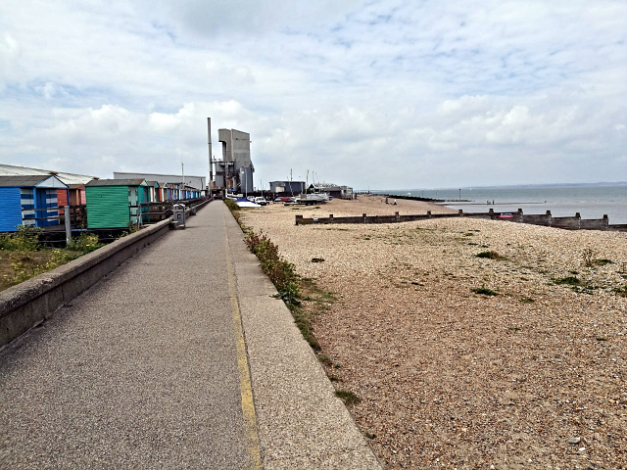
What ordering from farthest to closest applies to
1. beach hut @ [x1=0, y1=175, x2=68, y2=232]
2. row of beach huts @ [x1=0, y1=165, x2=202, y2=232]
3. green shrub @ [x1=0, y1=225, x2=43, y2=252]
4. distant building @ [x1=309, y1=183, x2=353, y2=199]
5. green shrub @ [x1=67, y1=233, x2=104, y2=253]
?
1. distant building @ [x1=309, y1=183, x2=353, y2=199]
2. row of beach huts @ [x1=0, y1=165, x2=202, y2=232]
3. beach hut @ [x1=0, y1=175, x2=68, y2=232]
4. green shrub @ [x1=67, y1=233, x2=104, y2=253]
5. green shrub @ [x1=0, y1=225, x2=43, y2=252]

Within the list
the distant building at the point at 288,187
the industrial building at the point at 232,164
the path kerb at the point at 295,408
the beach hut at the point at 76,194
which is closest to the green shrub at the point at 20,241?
the beach hut at the point at 76,194

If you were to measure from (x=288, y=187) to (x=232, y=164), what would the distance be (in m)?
23.0

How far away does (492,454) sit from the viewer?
3666 mm

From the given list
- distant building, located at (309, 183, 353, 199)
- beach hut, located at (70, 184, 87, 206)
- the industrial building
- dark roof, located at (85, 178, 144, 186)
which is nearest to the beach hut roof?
dark roof, located at (85, 178, 144, 186)

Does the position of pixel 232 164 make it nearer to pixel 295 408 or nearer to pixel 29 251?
pixel 29 251

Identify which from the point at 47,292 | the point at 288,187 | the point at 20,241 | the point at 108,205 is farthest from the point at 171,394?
the point at 288,187

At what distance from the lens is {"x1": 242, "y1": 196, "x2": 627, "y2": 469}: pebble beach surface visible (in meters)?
3.82

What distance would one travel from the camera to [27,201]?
18875 millimetres

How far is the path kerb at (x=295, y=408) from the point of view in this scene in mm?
3229

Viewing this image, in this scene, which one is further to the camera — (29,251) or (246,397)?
(29,251)

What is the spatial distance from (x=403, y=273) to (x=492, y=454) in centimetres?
905

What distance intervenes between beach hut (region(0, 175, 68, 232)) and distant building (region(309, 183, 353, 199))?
103753 millimetres

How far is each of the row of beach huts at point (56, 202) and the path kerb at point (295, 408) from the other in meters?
15.9

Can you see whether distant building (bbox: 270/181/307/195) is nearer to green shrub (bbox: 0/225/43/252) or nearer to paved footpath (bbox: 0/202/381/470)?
green shrub (bbox: 0/225/43/252)
